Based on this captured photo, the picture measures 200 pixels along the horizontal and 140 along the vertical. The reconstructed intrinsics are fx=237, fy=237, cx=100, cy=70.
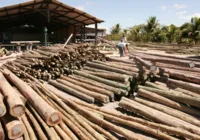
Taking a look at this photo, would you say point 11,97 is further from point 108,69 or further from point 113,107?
point 108,69

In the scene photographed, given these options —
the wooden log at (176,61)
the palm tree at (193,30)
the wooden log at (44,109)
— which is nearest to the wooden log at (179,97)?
the wooden log at (176,61)

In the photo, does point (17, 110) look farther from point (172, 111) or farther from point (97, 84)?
point (97, 84)

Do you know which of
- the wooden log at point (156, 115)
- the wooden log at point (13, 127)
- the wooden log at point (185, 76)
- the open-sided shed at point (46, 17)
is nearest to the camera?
the wooden log at point (13, 127)

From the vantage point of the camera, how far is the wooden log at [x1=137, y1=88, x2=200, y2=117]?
721cm

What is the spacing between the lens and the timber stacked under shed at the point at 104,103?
5.93 m

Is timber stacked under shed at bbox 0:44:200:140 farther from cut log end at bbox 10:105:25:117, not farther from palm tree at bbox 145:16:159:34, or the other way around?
palm tree at bbox 145:16:159:34

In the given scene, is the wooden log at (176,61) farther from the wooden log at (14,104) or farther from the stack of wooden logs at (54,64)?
the wooden log at (14,104)

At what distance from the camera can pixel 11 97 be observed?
232 inches

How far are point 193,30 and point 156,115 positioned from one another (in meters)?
29.5

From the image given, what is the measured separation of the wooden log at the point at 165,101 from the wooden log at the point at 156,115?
57 cm

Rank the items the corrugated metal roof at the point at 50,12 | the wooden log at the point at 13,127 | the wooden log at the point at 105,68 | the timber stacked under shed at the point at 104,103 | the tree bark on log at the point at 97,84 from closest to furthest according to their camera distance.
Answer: the wooden log at the point at 13,127, the timber stacked under shed at the point at 104,103, the tree bark on log at the point at 97,84, the wooden log at the point at 105,68, the corrugated metal roof at the point at 50,12

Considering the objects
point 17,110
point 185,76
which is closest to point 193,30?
point 185,76

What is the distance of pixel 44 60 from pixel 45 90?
4953mm

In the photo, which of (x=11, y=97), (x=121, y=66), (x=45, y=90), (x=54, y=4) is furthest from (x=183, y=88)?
(x=54, y=4)
